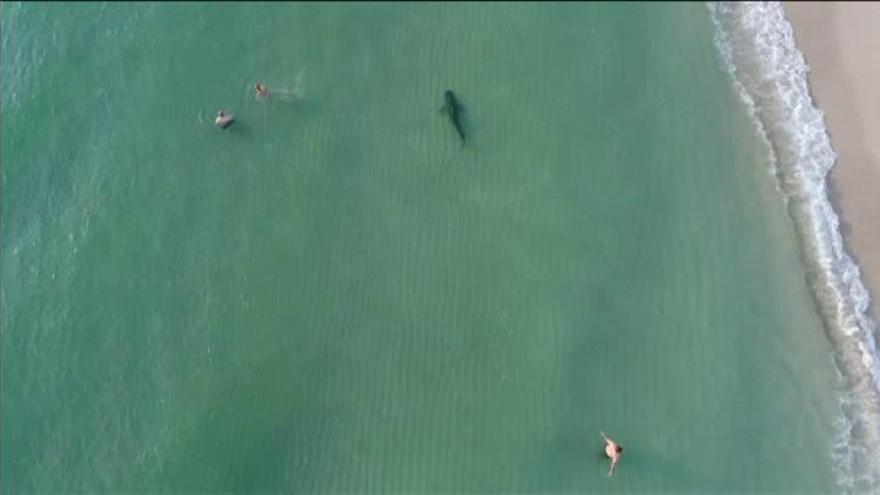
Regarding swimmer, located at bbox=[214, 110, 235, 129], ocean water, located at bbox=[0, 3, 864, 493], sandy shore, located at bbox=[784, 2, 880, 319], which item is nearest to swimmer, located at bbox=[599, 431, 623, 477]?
ocean water, located at bbox=[0, 3, 864, 493]

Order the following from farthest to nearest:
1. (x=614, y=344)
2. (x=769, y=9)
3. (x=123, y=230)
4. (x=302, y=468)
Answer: (x=769, y=9), (x=123, y=230), (x=614, y=344), (x=302, y=468)

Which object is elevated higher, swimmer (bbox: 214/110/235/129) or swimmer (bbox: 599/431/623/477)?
swimmer (bbox: 214/110/235/129)

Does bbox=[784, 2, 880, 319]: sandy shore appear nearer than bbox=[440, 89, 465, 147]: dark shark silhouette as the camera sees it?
Yes

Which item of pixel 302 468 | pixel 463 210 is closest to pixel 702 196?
pixel 463 210

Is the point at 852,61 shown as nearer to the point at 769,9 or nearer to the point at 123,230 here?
the point at 769,9

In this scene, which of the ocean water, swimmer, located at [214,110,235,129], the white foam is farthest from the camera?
swimmer, located at [214,110,235,129]

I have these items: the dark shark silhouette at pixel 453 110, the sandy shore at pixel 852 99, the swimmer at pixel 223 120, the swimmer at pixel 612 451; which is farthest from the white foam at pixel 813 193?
the swimmer at pixel 223 120

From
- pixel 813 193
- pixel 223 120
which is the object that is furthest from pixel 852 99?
pixel 223 120

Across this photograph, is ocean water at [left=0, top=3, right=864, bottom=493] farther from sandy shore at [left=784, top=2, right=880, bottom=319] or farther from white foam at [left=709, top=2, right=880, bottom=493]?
sandy shore at [left=784, top=2, right=880, bottom=319]
